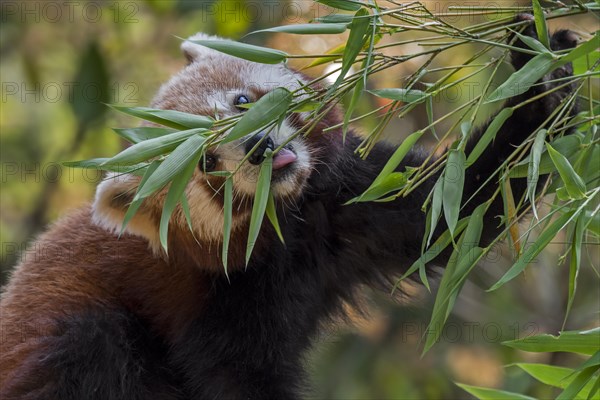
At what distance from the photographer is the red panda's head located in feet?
11.3

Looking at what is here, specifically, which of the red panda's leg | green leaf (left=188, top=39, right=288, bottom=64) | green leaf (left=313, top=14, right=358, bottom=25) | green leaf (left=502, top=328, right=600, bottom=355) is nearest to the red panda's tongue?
the red panda's leg

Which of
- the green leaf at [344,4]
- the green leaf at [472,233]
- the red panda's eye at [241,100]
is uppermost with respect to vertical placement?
the green leaf at [344,4]

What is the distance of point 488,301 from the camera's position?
7.00 metres

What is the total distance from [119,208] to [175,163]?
1.38 meters

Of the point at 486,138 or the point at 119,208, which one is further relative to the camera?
the point at 119,208

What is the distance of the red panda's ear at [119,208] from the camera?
3727mm

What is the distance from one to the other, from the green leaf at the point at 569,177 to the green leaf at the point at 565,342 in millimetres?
412

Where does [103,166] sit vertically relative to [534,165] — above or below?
below

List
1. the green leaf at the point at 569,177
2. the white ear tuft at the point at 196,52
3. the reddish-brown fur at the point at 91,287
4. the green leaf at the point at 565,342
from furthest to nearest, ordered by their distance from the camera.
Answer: the white ear tuft at the point at 196,52, the reddish-brown fur at the point at 91,287, the green leaf at the point at 565,342, the green leaf at the point at 569,177

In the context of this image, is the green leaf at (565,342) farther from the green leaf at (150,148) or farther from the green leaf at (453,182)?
the green leaf at (150,148)

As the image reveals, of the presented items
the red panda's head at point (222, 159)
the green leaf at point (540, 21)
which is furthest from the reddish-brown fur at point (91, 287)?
the green leaf at point (540, 21)

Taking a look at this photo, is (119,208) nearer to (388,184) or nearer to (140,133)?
(140,133)

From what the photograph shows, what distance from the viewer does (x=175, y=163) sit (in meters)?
2.45

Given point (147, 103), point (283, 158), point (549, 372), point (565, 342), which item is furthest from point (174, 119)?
point (147, 103)
